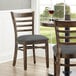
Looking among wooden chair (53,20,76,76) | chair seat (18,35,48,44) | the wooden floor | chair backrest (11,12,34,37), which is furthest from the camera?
chair backrest (11,12,34,37)

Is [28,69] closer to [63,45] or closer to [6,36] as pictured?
[6,36]

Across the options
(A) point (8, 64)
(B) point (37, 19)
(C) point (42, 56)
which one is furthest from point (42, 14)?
(A) point (8, 64)

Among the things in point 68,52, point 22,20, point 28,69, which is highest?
point 22,20

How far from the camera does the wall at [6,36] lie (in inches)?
199

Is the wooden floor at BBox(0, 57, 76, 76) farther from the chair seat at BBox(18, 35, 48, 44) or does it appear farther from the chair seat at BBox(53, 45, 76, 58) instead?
the chair seat at BBox(53, 45, 76, 58)

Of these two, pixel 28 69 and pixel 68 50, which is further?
pixel 28 69

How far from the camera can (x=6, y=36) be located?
5.16m

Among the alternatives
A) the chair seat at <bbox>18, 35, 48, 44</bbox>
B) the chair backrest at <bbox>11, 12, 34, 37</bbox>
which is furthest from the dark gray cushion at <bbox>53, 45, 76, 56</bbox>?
the chair backrest at <bbox>11, 12, 34, 37</bbox>

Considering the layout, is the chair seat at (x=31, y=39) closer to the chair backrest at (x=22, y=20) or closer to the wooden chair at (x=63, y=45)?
the chair backrest at (x=22, y=20)

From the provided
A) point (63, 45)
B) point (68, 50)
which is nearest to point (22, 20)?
point (63, 45)

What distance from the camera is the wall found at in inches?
199

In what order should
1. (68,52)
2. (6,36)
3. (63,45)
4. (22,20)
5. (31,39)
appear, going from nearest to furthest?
(68,52), (63,45), (31,39), (22,20), (6,36)

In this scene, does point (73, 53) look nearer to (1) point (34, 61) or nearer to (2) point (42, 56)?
(1) point (34, 61)

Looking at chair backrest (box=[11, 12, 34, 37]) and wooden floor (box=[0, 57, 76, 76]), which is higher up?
chair backrest (box=[11, 12, 34, 37])
